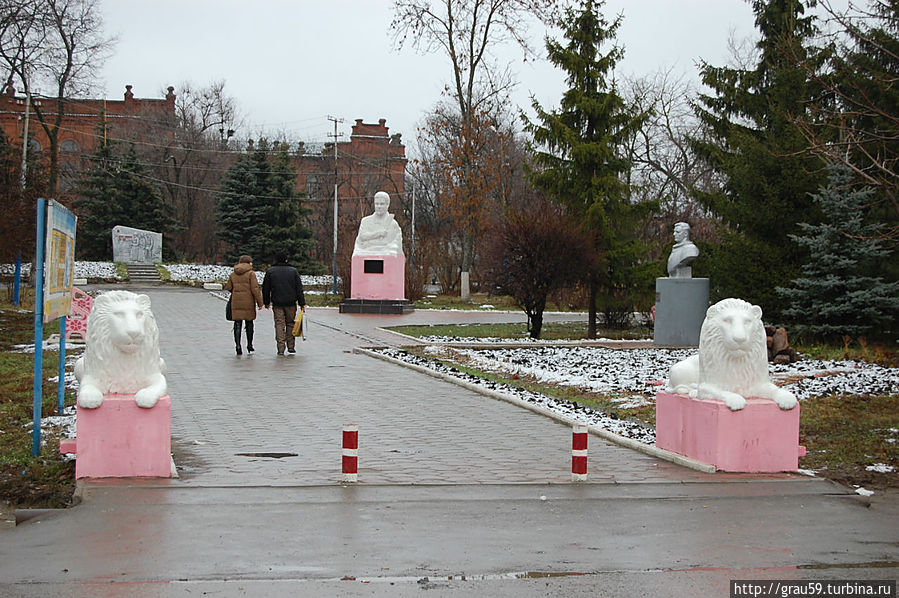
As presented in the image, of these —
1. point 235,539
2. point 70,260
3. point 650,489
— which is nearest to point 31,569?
point 235,539

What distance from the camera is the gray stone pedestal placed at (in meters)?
23.8

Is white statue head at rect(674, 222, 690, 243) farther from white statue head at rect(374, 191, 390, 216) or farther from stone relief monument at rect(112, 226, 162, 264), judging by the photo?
stone relief monument at rect(112, 226, 162, 264)

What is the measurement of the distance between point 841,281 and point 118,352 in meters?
18.0

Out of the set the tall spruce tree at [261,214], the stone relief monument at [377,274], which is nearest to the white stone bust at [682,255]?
the stone relief monument at [377,274]

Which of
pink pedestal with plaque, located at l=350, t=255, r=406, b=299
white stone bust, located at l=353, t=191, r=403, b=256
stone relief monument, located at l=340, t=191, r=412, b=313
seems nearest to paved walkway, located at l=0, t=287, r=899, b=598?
stone relief monument, located at l=340, t=191, r=412, b=313

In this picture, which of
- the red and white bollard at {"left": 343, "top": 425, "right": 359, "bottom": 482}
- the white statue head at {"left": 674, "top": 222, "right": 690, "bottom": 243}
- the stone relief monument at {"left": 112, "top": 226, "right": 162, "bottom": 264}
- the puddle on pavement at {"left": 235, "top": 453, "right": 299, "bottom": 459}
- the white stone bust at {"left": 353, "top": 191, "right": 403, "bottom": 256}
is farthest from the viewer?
the stone relief monument at {"left": 112, "top": 226, "right": 162, "bottom": 264}

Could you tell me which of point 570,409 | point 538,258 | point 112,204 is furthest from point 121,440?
point 112,204

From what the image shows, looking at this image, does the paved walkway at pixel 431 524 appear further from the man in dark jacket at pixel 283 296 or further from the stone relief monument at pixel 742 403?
the man in dark jacket at pixel 283 296

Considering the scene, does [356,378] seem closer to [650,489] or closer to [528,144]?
[650,489]

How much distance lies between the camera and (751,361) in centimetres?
935

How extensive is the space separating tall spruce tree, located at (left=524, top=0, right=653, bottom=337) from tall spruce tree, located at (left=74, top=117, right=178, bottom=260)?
4003 cm

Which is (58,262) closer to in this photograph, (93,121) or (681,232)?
(681,232)

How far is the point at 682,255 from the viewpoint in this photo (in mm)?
24984

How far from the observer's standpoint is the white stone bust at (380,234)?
3822 centimetres
